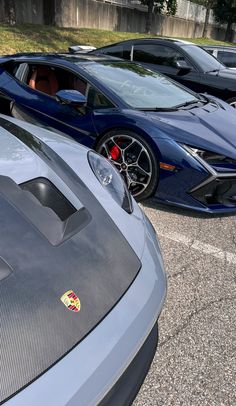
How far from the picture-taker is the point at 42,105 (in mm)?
3805

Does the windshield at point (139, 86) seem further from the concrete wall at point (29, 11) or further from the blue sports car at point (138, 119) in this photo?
the concrete wall at point (29, 11)

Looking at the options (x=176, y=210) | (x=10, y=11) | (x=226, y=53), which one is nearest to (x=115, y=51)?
(x=226, y=53)

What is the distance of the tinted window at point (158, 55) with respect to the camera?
656cm

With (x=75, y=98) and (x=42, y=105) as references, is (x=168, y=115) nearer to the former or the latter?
(x=75, y=98)

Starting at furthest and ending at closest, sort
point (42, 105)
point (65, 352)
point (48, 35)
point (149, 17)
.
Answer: point (149, 17), point (48, 35), point (42, 105), point (65, 352)

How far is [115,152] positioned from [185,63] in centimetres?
372

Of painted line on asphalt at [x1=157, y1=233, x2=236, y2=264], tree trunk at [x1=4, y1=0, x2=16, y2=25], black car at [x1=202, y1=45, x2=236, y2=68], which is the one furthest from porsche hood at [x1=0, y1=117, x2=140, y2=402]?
tree trunk at [x1=4, y1=0, x2=16, y2=25]

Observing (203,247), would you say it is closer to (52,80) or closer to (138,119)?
(138,119)

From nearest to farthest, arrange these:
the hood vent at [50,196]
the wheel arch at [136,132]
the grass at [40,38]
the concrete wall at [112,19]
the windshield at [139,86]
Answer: the hood vent at [50,196] → the wheel arch at [136,132] → the windshield at [139,86] → the grass at [40,38] → the concrete wall at [112,19]

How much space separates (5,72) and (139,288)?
11.4 feet

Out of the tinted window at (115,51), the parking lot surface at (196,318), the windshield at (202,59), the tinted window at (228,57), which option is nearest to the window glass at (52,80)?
the parking lot surface at (196,318)

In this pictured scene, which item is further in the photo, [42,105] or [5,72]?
[5,72]

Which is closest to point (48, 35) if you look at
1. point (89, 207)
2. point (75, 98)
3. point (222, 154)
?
point (75, 98)

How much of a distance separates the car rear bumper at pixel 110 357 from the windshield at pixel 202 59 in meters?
5.56
